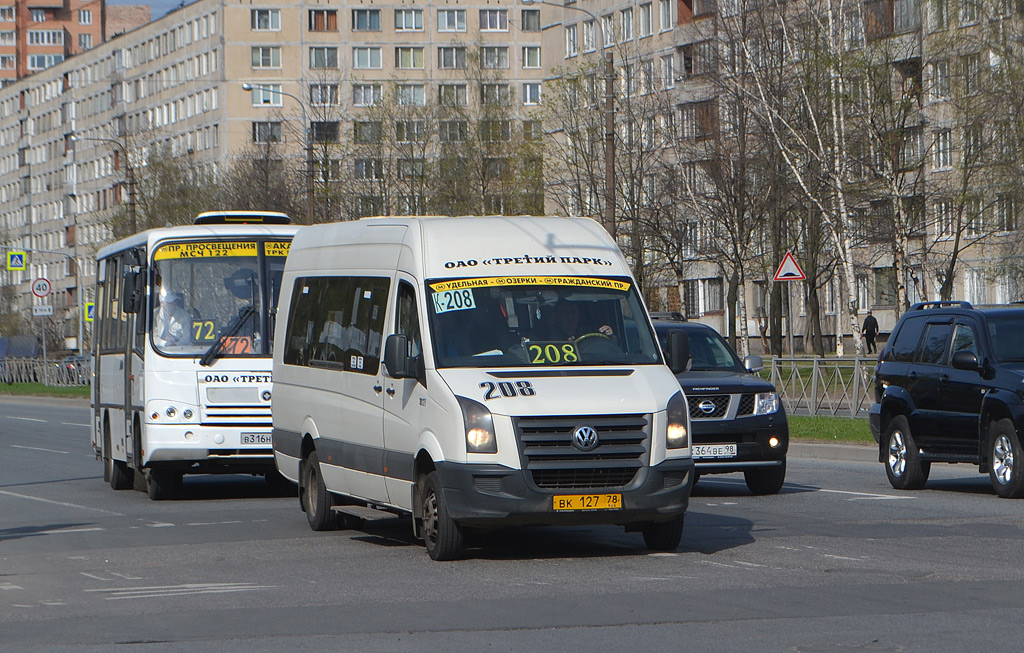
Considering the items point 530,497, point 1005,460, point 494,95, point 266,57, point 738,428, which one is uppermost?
point 266,57

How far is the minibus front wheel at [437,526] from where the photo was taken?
39.4 feet

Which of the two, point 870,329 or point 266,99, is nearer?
point 870,329

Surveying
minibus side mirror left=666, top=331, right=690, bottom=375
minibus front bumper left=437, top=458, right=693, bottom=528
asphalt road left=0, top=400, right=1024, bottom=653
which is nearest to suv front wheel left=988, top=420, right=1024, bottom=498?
asphalt road left=0, top=400, right=1024, bottom=653

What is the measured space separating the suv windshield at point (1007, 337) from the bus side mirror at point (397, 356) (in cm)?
705

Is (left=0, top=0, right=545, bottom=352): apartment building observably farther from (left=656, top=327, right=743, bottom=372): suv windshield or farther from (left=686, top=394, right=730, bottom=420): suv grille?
(left=686, top=394, right=730, bottom=420): suv grille

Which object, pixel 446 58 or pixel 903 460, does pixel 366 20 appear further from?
pixel 903 460

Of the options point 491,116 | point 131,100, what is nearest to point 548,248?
point 491,116

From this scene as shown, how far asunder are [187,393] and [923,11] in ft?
97.8

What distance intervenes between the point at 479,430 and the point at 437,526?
36.0 inches

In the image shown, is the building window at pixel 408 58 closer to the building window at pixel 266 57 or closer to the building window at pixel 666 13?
the building window at pixel 266 57

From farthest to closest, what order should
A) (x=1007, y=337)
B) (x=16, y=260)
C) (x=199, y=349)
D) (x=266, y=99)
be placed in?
(x=266, y=99) → (x=16, y=260) → (x=199, y=349) → (x=1007, y=337)

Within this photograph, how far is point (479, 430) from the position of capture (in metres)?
11.7

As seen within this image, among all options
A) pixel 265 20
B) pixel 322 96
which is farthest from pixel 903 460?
pixel 265 20

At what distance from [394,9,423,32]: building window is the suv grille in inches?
4181
